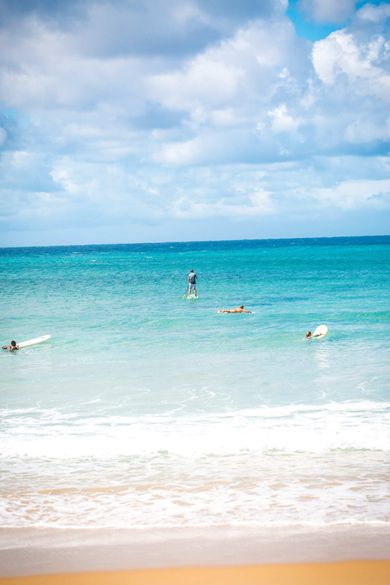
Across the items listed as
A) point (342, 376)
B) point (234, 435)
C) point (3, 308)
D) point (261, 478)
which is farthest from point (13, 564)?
point (3, 308)

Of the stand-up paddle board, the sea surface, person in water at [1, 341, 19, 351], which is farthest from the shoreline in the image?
the stand-up paddle board

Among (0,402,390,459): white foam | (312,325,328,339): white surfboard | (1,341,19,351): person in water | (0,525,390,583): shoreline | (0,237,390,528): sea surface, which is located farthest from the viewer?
(312,325,328,339): white surfboard

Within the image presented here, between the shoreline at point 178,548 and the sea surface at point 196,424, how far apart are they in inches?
9.9

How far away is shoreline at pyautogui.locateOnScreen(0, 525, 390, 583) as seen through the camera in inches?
257

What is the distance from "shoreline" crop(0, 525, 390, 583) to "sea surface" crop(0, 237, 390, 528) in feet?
0.83

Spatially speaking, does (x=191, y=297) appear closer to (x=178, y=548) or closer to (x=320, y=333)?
(x=320, y=333)

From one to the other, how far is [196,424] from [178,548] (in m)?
5.51

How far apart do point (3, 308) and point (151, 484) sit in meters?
27.6

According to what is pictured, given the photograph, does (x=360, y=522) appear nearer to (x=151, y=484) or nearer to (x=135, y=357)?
(x=151, y=484)

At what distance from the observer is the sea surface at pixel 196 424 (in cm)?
809

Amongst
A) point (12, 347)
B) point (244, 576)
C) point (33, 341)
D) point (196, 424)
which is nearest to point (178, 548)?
point (244, 576)

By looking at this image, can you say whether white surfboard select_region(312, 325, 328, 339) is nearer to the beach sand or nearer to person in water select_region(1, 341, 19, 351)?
person in water select_region(1, 341, 19, 351)

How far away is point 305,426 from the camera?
39.3 ft

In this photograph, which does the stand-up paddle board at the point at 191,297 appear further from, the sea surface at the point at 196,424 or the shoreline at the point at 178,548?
the shoreline at the point at 178,548
